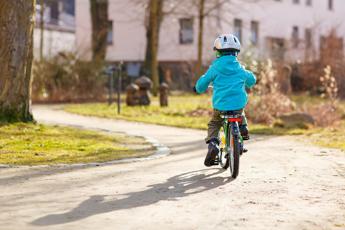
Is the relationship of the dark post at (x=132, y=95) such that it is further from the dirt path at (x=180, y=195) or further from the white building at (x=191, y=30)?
the white building at (x=191, y=30)

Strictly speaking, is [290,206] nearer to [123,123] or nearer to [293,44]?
[123,123]

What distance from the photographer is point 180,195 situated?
8180 millimetres

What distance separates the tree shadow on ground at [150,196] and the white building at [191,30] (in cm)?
3282

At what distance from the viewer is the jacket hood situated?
9.82 metres

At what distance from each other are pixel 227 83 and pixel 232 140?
2.36 feet

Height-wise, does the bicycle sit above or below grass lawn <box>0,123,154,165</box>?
above

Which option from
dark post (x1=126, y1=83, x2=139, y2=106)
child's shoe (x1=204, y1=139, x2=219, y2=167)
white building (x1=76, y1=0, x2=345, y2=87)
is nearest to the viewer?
child's shoe (x1=204, y1=139, x2=219, y2=167)

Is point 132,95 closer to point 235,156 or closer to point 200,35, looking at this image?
point 200,35

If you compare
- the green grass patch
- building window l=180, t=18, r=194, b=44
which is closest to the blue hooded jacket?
the green grass patch

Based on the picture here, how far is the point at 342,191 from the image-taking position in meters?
8.58

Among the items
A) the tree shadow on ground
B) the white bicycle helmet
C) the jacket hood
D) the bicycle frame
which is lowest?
the tree shadow on ground

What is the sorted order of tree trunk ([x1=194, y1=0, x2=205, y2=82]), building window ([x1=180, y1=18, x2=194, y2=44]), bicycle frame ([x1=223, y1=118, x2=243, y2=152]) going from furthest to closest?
building window ([x1=180, y1=18, x2=194, y2=44])
tree trunk ([x1=194, y1=0, x2=205, y2=82])
bicycle frame ([x1=223, y1=118, x2=243, y2=152])

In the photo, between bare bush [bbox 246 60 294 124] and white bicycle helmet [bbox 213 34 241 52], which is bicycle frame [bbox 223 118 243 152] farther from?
bare bush [bbox 246 60 294 124]

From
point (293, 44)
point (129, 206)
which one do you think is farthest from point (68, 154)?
point (293, 44)
